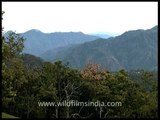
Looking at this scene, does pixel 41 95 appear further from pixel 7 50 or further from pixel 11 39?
pixel 7 50

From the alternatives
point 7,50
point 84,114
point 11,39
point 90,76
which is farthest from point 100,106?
point 7,50

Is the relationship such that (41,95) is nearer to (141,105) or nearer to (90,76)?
(90,76)

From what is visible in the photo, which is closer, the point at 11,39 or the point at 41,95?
the point at 11,39

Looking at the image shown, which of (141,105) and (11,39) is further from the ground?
(11,39)

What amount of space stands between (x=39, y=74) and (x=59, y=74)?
3755 millimetres

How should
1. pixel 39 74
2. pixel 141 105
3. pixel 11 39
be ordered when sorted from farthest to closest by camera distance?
pixel 39 74, pixel 141 105, pixel 11 39

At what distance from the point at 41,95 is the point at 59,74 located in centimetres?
467

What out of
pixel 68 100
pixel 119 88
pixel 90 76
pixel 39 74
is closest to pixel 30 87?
pixel 39 74

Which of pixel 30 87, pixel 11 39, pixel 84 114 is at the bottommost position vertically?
pixel 84 114

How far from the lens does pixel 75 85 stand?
58938mm

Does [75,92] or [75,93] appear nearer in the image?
[75,92]

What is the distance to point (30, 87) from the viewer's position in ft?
189

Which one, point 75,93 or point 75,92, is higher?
point 75,92

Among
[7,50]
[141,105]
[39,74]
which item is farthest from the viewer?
[39,74]
